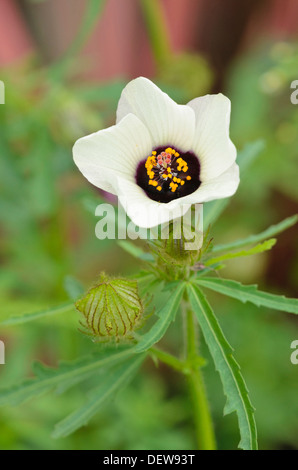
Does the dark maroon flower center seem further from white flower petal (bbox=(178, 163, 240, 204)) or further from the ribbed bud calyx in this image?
the ribbed bud calyx

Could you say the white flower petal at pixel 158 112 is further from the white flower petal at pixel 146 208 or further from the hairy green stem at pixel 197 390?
the hairy green stem at pixel 197 390

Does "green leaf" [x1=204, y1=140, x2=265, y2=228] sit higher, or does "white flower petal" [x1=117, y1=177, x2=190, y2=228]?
"green leaf" [x1=204, y1=140, x2=265, y2=228]

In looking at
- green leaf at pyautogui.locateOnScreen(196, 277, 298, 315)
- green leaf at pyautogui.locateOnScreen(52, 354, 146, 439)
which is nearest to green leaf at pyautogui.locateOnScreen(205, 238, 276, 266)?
green leaf at pyautogui.locateOnScreen(196, 277, 298, 315)

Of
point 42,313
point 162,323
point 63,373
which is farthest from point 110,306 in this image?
point 63,373

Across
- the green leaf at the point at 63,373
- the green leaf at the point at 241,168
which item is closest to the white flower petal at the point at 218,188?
the green leaf at the point at 241,168
